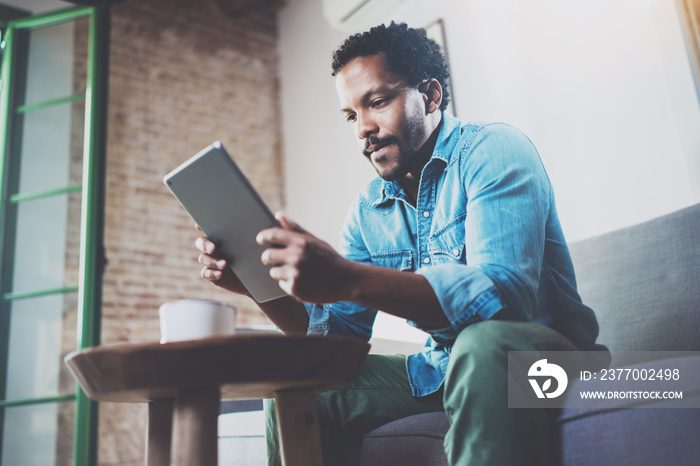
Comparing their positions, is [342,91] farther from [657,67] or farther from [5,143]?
[5,143]

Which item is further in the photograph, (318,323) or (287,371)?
(318,323)

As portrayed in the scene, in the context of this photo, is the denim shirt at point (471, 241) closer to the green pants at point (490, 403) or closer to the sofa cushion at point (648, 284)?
the green pants at point (490, 403)

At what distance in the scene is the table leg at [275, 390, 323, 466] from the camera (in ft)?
3.30

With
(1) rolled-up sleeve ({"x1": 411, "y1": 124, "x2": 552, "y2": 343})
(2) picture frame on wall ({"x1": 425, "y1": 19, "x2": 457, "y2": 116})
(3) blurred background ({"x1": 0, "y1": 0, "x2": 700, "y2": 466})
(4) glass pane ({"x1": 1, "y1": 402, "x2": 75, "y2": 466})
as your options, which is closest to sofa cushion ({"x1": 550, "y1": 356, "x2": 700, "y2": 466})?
(1) rolled-up sleeve ({"x1": 411, "y1": 124, "x2": 552, "y2": 343})

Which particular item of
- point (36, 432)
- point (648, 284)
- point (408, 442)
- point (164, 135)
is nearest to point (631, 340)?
point (648, 284)

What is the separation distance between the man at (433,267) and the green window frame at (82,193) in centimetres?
148

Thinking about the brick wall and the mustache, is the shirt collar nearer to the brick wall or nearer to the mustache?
the mustache

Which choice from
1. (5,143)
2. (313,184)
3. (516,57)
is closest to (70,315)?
(5,143)

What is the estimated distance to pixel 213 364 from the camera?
84 cm

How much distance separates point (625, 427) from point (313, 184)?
3.39 meters

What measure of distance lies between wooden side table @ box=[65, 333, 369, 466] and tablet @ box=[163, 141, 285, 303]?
7.9 inches

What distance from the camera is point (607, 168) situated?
224 centimetres

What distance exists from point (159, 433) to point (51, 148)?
8.23 feet

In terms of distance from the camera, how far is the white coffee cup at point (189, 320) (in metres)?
0.97
